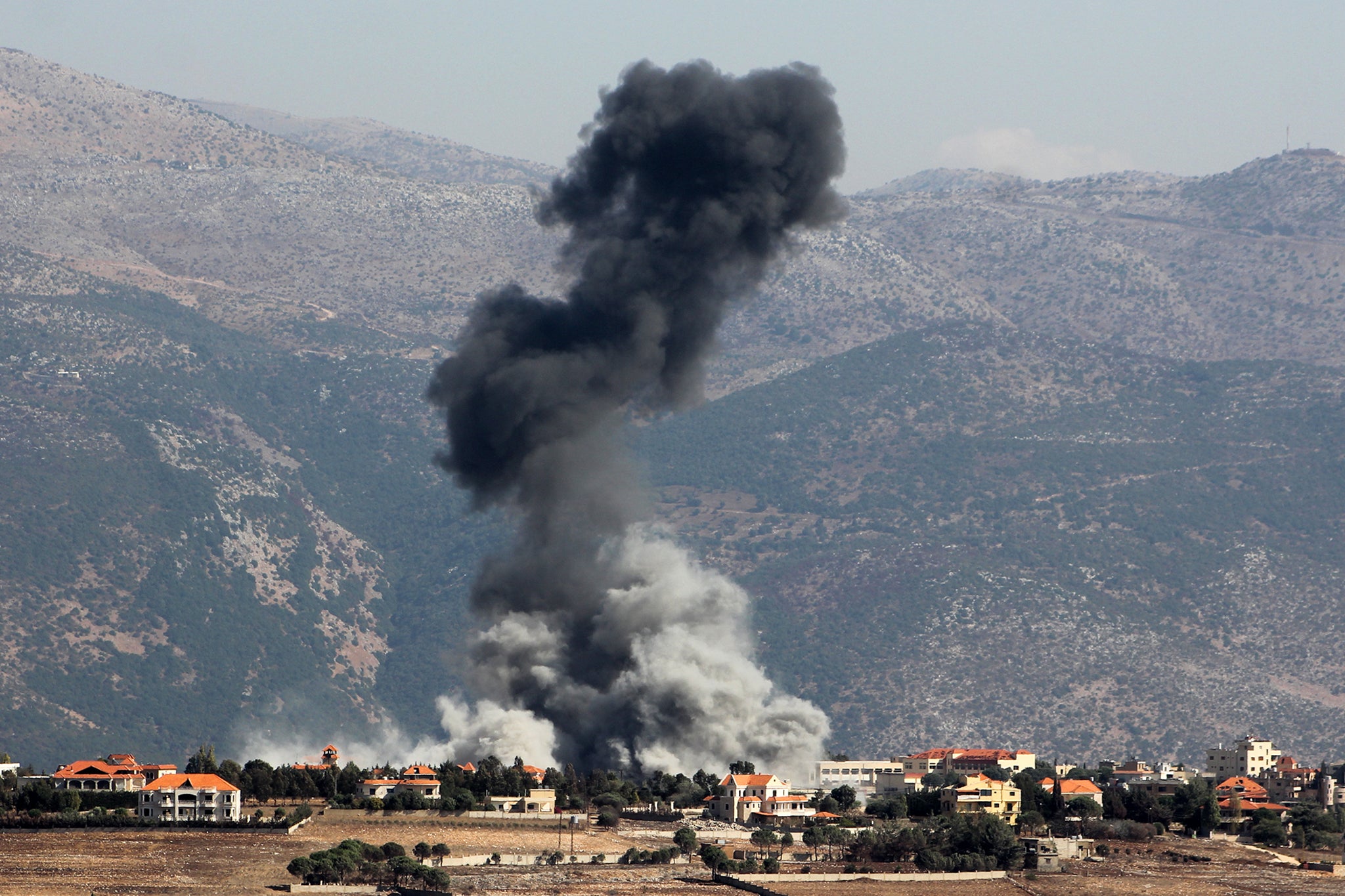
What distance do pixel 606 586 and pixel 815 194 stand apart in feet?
72.7

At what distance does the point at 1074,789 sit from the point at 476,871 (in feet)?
140

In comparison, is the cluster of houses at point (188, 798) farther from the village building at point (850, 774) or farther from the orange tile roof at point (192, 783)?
the village building at point (850, 774)

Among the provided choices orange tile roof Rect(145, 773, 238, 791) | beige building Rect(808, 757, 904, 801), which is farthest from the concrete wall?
beige building Rect(808, 757, 904, 801)

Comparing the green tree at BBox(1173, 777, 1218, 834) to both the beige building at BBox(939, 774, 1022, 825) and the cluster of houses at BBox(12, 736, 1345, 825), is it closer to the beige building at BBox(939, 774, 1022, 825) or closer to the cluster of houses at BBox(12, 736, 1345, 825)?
the cluster of houses at BBox(12, 736, 1345, 825)

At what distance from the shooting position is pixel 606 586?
434 ft

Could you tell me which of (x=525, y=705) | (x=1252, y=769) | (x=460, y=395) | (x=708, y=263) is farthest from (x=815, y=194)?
(x=1252, y=769)

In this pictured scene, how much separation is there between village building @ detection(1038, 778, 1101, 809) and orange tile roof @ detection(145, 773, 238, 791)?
42042 mm

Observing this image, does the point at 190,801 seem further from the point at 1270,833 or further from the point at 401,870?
the point at 1270,833

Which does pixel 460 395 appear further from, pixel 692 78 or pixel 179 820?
pixel 179 820

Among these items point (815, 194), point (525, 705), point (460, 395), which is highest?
point (815, 194)

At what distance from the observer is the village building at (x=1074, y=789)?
431 ft

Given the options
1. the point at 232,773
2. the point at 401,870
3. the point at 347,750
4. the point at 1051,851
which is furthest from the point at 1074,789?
the point at 347,750

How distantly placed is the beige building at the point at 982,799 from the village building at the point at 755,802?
682 cm

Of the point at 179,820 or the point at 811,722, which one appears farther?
the point at 811,722
